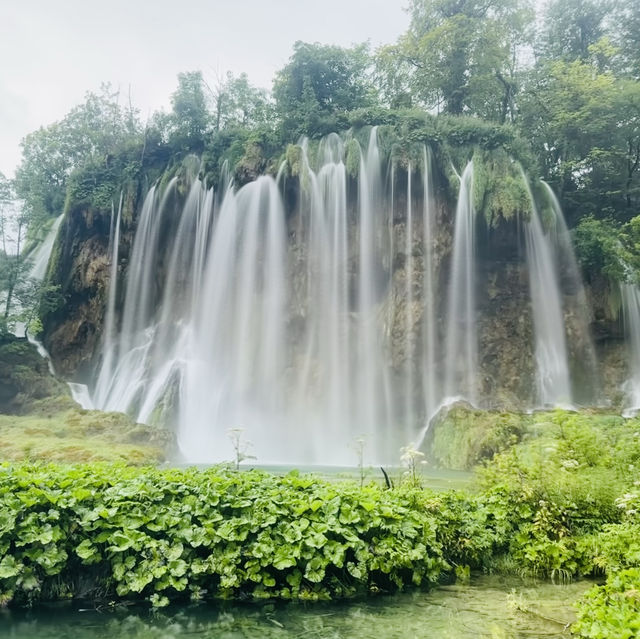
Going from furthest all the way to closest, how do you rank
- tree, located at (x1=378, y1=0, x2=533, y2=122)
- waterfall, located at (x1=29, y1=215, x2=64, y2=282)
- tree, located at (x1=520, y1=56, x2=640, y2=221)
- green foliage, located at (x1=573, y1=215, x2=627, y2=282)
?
waterfall, located at (x1=29, y1=215, x2=64, y2=282)
tree, located at (x1=378, y1=0, x2=533, y2=122)
tree, located at (x1=520, y1=56, x2=640, y2=221)
green foliage, located at (x1=573, y1=215, x2=627, y2=282)

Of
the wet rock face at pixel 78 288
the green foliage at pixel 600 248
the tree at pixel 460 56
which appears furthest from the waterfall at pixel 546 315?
the wet rock face at pixel 78 288

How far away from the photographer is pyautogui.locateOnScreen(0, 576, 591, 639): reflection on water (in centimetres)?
348

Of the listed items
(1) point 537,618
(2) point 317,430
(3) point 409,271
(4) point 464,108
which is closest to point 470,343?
(3) point 409,271

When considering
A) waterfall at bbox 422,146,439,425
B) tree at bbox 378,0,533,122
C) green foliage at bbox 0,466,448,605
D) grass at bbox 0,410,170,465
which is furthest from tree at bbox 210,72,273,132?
green foliage at bbox 0,466,448,605

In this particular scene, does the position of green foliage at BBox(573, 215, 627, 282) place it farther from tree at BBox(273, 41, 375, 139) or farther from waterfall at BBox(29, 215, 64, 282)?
waterfall at BBox(29, 215, 64, 282)

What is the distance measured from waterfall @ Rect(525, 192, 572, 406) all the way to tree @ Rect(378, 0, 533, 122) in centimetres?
1080

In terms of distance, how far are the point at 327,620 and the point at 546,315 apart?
19.8 m

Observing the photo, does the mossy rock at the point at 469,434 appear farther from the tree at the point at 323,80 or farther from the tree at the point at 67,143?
the tree at the point at 67,143

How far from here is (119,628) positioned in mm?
3600

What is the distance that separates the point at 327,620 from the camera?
12.1ft

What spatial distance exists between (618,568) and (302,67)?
1094 inches

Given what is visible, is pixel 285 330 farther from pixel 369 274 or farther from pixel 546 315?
pixel 546 315

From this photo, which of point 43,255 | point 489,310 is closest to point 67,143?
point 43,255

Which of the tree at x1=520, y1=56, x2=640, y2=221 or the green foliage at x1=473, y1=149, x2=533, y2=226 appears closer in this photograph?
the green foliage at x1=473, y1=149, x2=533, y2=226
